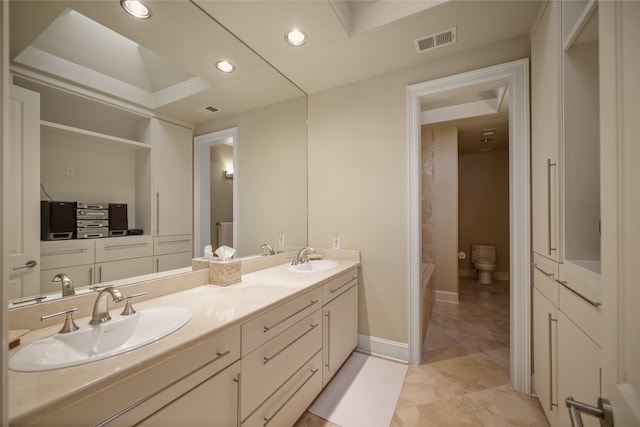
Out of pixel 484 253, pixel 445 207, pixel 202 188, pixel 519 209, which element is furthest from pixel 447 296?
pixel 202 188

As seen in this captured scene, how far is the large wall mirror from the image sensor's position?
3.44ft

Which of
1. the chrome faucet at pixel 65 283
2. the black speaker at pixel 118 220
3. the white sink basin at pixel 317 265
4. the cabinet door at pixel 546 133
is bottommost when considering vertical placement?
the white sink basin at pixel 317 265

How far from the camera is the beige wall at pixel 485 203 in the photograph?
4809 mm

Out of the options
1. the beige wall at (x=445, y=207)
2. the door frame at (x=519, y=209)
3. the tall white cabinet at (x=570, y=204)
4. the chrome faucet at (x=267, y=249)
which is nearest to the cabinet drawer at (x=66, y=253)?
the chrome faucet at (x=267, y=249)

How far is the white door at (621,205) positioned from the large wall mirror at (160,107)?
172 centimetres

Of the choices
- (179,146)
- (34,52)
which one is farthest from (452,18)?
(34,52)

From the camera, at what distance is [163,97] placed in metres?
1.45

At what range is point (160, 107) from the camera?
1.43 m

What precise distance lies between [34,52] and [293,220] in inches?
74.9

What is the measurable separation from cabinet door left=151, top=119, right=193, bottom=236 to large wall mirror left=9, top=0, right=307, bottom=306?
0.14 feet

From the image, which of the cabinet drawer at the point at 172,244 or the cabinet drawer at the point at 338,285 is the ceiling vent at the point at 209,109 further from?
the cabinet drawer at the point at 338,285

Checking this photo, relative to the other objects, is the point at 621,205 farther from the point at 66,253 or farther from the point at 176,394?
the point at 66,253

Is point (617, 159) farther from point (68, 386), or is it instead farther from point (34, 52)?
point (34, 52)

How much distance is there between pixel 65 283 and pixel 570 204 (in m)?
2.29
